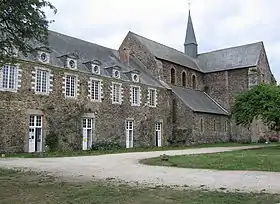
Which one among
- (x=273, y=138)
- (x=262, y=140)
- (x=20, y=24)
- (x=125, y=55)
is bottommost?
(x=262, y=140)

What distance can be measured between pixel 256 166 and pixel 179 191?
7.36 m

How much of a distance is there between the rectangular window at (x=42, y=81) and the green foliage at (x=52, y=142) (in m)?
3.28

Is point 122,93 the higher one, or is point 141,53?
point 141,53

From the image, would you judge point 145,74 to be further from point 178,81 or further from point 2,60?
point 2,60

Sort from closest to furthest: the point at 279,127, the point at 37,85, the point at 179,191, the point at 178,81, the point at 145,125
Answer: the point at 179,191, the point at 37,85, the point at 279,127, the point at 145,125, the point at 178,81

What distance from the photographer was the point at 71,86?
30266 millimetres

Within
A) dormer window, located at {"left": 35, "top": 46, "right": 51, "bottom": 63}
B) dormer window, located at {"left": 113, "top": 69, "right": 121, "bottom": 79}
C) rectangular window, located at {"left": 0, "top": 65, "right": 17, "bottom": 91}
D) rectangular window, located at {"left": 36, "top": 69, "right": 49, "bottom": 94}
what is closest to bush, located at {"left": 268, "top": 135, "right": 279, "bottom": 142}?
Result: dormer window, located at {"left": 113, "top": 69, "right": 121, "bottom": 79}

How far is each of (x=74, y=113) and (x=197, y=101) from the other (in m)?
18.7

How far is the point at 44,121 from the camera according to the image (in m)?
27.8


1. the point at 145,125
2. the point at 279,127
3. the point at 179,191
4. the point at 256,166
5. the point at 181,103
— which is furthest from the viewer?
the point at 181,103

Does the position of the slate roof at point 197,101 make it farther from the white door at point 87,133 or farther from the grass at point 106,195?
the grass at point 106,195

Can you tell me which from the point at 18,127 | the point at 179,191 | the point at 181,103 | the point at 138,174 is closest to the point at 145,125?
the point at 181,103

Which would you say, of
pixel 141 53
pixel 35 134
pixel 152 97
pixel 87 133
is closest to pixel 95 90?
pixel 87 133

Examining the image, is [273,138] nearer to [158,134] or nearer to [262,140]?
[262,140]
